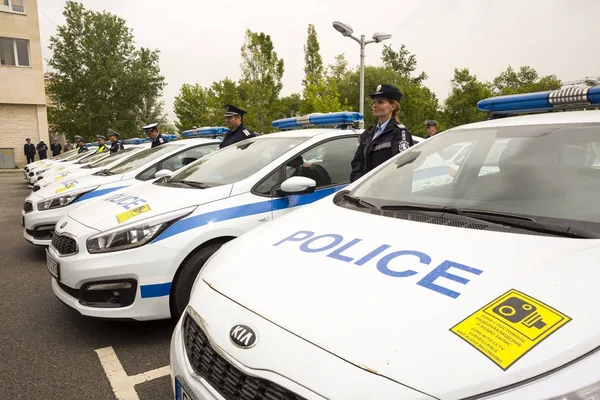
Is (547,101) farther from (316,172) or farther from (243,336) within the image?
(243,336)

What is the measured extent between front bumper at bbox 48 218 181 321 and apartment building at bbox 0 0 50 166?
27.4 metres

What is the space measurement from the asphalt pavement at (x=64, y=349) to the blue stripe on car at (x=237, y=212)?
0.77 metres

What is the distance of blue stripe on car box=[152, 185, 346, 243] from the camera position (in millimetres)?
3006

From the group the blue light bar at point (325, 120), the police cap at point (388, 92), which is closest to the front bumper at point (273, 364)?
the police cap at point (388, 92)

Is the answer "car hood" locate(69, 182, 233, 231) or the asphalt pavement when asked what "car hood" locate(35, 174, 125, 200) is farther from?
"car hood" locate(69, 182, 233, 231)

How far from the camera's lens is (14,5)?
83.3ft

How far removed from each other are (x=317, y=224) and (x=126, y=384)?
1.53 m

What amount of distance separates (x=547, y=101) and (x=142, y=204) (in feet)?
9.86

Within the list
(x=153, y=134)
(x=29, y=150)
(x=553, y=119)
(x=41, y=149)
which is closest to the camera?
(x=553, y=119)

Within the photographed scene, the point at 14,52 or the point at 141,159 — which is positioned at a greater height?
the point at 14,52

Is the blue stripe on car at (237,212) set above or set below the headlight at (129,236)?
above

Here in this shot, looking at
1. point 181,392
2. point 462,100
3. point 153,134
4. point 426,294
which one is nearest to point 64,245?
point 181,392

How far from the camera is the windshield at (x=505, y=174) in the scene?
5.77 ft

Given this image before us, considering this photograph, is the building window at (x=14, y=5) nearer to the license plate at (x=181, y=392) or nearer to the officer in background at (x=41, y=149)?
the officer in background at (x=41, y=149)
